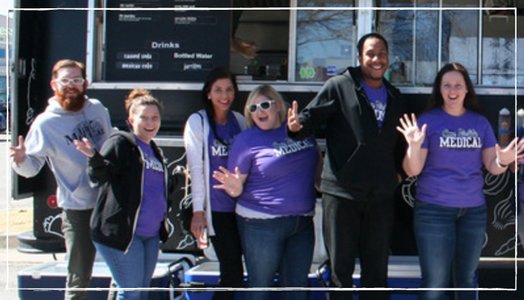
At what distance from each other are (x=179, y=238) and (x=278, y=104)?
4.78ft

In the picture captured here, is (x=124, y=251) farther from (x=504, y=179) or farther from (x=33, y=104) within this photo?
(x=504, y=179)

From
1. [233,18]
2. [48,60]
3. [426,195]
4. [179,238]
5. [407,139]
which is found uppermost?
[233,18]

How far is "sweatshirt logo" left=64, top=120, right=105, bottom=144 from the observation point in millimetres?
4230

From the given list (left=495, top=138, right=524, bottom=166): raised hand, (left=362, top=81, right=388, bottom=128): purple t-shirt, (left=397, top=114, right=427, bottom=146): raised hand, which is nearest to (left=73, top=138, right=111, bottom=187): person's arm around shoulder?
(left=362, top=81, right=388, bottom=128): purple t-shirt

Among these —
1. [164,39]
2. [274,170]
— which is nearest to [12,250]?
[164,39]

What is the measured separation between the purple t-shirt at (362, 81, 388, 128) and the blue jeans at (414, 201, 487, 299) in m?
0.56

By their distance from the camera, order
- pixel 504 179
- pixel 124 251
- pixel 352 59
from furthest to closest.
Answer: pixel 352 59 → pixel 504 179 → pixel 124 251

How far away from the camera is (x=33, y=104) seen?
527 cm

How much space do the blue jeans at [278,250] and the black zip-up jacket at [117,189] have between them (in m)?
0.68

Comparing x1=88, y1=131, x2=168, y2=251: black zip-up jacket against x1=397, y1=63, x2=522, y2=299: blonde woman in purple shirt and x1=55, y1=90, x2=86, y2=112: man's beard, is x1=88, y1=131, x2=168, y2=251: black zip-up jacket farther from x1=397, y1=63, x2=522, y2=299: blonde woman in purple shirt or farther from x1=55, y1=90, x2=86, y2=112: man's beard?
x1=397, y1=63, x2=522, y2=299: blonde woman in purple shirt

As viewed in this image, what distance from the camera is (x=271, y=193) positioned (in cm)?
421

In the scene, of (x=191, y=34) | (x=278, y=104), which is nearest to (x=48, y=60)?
(x=191, y=34)

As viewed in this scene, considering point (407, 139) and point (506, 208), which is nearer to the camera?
point (407, 139)

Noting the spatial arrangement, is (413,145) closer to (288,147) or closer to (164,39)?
(288,147)
